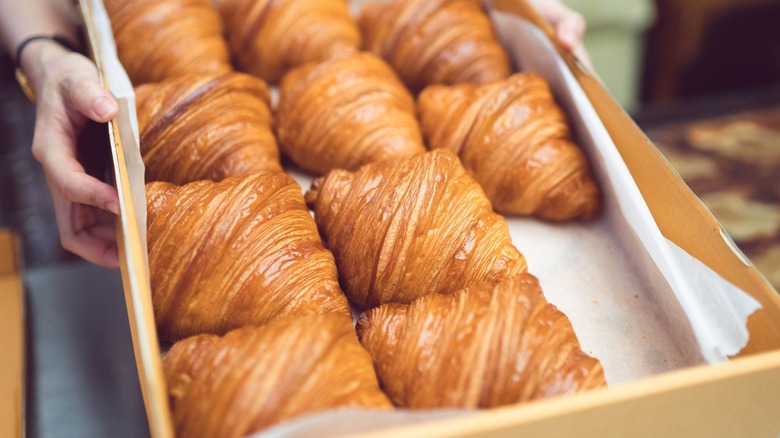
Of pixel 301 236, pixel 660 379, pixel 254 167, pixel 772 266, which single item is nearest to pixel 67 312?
pixel 254 167

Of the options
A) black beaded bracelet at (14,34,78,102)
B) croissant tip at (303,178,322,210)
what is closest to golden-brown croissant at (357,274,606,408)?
croissant tip at (303,178,322,210)

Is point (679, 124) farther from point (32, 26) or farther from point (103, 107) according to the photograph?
point (32, 26)

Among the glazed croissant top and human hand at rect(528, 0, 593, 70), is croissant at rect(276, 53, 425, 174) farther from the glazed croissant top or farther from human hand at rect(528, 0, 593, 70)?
human hand at rect(528, 0, 593, 70)

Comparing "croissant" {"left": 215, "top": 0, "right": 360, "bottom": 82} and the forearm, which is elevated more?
the forearm

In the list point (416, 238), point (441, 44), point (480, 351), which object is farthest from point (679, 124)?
point (480, 351)

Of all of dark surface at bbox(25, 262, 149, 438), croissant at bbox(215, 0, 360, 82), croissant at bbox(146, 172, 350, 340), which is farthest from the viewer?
croissant at bbox(215, 0, 360, 82)

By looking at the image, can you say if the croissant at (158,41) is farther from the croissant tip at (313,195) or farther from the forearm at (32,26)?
the croissant tip at (313,195)
